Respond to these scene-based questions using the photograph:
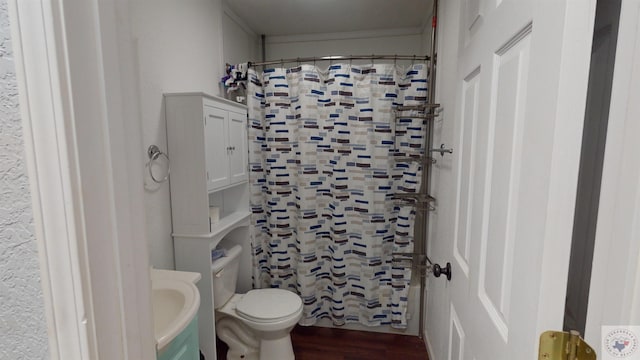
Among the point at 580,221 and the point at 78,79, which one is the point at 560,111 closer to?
the point at 580,221

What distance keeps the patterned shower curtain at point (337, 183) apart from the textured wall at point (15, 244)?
1.84 meters

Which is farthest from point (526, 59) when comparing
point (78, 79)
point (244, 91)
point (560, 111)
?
point (244, 91)

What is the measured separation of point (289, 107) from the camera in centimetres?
222

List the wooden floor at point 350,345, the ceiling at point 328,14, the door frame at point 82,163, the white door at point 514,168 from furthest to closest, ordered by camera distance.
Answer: the ceiling at point 328,14 < the wooden floor at point 350,345 < the white door at point 514,168 < the door frame at point 82,163

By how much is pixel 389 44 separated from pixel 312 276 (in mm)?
2064

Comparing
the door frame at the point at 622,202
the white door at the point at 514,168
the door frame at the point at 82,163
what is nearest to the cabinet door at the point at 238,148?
the white door at the point at 514,168

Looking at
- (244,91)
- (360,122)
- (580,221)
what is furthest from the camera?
(244,91)

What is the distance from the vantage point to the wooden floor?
2.01 m

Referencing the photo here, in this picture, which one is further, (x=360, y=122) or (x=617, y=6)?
(x=360, y=122)

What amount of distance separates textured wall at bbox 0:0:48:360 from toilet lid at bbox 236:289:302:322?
1425 millimetres

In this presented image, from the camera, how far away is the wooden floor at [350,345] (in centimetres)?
201

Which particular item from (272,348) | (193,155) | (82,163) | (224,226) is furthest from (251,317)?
(82,163)

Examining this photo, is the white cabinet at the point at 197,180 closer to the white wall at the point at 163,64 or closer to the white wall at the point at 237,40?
the white wall at the point at 163,64

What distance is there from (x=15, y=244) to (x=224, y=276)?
1.59 m
